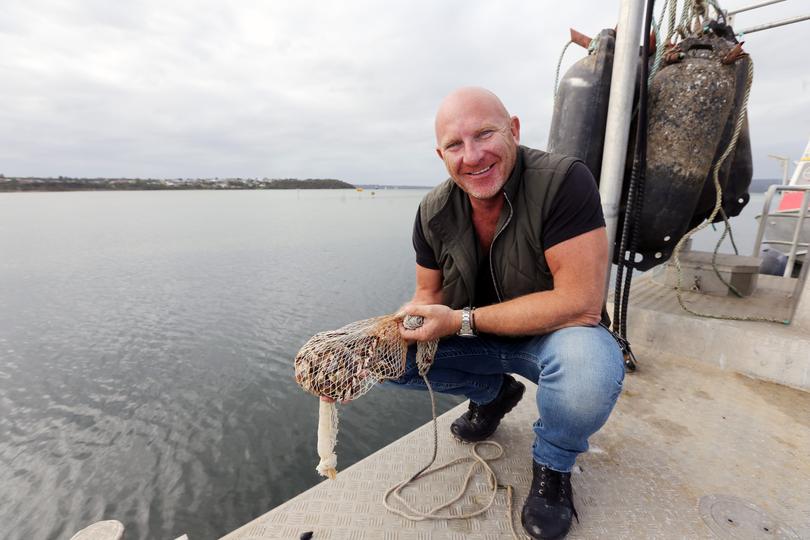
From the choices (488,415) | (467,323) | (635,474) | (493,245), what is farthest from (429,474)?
(493,245)

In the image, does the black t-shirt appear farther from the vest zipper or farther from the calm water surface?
the calm water surface

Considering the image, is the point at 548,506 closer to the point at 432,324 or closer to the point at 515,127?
the point at 432,324

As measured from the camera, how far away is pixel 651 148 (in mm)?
2641

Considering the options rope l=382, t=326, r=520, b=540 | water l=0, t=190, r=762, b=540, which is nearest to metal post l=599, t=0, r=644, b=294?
rope l=382, t=326, r=520, b=540

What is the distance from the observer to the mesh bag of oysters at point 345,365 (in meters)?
1.43

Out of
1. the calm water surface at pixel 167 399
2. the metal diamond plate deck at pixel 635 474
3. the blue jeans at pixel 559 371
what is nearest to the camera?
the blue jeans at pixel 559 371

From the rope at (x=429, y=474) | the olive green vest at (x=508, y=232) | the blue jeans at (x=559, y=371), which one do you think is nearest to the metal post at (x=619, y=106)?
the olive green vest at (x=508, y=232)

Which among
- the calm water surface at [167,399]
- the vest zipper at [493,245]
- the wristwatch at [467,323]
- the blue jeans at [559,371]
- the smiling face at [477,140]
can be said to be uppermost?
the smiling face at [477,140]

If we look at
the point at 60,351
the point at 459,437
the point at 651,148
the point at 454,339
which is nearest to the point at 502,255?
the point at 454,339

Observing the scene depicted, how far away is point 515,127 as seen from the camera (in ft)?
5.81

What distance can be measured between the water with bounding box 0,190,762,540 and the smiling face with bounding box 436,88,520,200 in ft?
9.87

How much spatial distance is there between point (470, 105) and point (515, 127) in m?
0.30

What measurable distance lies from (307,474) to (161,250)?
14.3m

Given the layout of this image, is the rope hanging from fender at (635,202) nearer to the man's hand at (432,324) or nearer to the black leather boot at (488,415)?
the black leather boot at (488,415)
